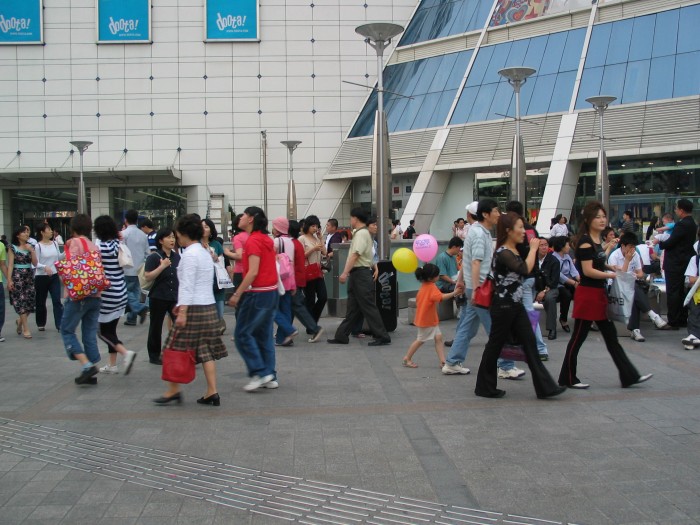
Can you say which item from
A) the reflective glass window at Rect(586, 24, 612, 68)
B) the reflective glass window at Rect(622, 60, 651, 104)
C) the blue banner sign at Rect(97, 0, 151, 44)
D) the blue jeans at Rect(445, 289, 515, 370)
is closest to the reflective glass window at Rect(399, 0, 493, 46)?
the reflective glass window at Rect(586, 24, 612, 68)

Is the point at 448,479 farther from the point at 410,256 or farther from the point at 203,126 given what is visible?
the point at 203,126

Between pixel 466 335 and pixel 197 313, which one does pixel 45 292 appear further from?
pixel 466 335

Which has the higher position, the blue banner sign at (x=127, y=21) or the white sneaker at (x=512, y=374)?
the blue banner sign at (x=127, y=21)

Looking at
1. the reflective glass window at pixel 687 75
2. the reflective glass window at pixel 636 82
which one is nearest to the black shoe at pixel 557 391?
the reflective glass window at pixel 687 75

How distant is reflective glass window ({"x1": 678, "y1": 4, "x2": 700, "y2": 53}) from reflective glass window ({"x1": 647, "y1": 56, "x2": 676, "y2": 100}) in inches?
22.6

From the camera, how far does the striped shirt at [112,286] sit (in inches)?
313

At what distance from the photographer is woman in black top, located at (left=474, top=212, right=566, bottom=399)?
6660 millimetres

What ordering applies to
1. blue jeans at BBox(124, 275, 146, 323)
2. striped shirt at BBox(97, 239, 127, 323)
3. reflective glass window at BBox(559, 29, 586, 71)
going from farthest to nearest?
reflective glass window at BBox(559, 29, 586, 71) < blue jeans at BBox(124, 275, 146, 323) < striped shirt at BBox(97, 239, 127, 323)

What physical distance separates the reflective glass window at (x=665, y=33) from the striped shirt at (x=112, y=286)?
23.6 metres

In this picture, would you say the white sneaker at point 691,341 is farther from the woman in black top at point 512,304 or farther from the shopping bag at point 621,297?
the woman in black top at point 512,304

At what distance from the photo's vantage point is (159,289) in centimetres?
864

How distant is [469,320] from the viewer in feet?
25.9

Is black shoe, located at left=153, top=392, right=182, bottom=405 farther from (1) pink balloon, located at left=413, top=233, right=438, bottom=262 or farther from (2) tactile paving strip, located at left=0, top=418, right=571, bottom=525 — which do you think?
(1) pink balloon, located at left=413, top=233, right=438, bottom=262

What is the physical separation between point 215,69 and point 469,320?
103 ft
